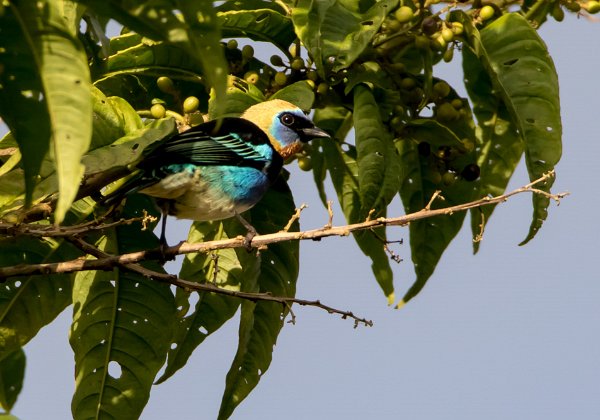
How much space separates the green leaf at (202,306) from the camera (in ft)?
14.7

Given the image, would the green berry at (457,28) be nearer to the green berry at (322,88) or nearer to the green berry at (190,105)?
the green berry at (322,88)

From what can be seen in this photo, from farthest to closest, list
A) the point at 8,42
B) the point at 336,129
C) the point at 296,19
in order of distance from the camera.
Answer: the point at 336,129 → the point at 296,19 → the point at 8,42

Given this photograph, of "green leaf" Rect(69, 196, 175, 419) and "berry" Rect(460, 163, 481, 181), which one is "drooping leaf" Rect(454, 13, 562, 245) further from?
"green leaf" Rect(69, 196, 175, 419)

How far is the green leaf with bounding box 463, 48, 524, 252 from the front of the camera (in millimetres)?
4730

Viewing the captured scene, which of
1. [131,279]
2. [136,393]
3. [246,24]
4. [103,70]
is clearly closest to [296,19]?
[246,24]

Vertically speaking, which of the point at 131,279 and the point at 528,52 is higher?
the point at 528,52

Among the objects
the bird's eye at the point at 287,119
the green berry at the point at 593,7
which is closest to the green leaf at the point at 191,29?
the green berry at the point at 593,7

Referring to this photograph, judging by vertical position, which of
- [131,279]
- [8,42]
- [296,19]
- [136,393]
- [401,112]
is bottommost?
[136,393]

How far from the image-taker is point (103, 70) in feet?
13.9

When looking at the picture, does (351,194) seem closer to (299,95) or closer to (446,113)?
(446,113)

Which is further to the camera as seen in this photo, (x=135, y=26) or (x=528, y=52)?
(x=528, y=52)

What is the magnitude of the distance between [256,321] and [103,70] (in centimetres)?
114

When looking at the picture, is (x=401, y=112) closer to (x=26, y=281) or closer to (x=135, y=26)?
(x=26, y=281)

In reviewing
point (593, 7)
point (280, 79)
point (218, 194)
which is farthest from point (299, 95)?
point (593, 7)
